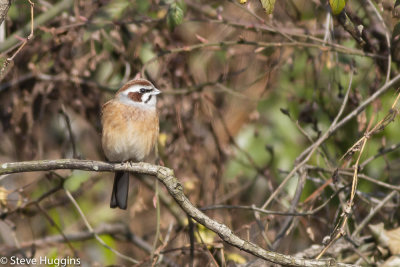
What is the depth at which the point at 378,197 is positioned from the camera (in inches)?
175

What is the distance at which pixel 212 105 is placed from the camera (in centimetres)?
537

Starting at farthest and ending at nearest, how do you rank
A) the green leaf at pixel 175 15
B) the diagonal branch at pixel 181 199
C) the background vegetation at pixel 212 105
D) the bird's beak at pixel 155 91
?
1. the bird's beak at pixel 155 91
2. the background vegetation at pixel 212 105
3. the green leaf at pixel 175 15
4. the diagonal branch at pixel 181 199

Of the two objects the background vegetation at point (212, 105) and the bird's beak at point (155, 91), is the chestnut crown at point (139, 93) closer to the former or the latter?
the bird's beak at point (155, 91)

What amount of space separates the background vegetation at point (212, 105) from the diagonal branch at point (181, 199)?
1.06 m

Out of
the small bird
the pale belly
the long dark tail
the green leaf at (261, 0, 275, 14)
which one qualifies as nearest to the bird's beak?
the small bird

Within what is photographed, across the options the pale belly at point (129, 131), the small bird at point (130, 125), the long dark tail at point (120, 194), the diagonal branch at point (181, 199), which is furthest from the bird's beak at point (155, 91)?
the diagonal branch at point (181, 199)

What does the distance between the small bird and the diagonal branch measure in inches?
52.2

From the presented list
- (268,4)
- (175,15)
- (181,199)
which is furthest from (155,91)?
(268,4)

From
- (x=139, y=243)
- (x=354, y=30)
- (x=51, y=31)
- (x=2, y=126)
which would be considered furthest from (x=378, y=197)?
(x=2, y=126)

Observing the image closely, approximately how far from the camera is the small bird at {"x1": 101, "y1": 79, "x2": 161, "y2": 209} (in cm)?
454

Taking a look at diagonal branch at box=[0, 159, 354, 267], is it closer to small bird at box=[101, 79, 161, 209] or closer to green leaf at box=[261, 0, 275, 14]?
green leaf at box=[261, 0, 275, 14]

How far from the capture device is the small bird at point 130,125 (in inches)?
179

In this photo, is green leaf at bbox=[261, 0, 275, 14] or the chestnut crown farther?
the chestnut crown

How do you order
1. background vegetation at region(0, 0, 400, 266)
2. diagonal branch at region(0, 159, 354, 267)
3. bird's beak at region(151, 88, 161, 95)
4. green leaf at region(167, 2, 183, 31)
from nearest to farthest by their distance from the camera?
diagonal branch at region(0, 159, 354, 267), green leaf at region(167, 2, 183, 31), background vegetation at region(0, 0, 400, 266), bird's beak at region(151, 88, 161, 95)
